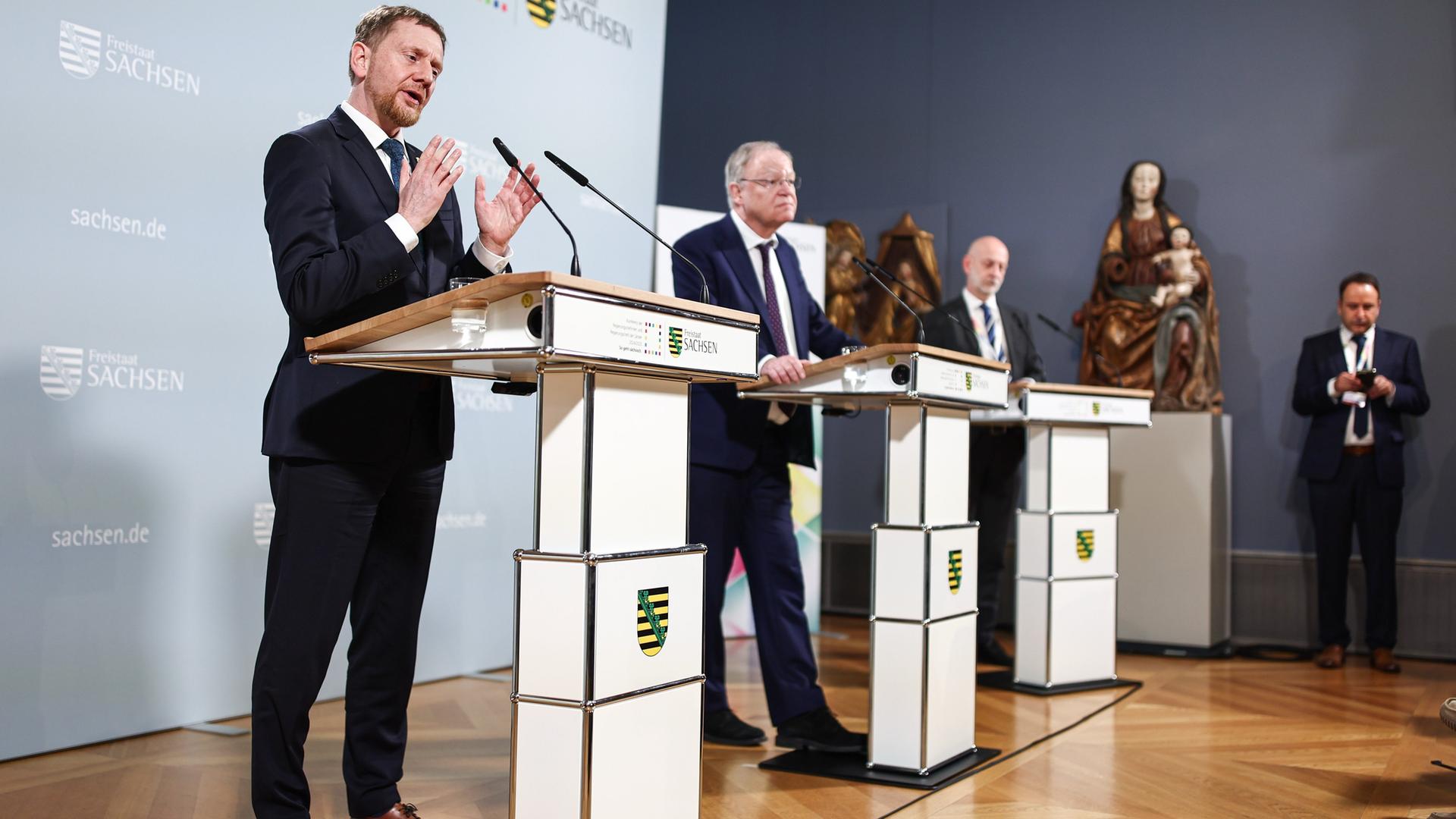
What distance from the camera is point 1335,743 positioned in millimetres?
3834

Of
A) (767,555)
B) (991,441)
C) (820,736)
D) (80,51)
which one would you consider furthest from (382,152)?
(991,441)

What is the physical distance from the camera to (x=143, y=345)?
11.6 feet

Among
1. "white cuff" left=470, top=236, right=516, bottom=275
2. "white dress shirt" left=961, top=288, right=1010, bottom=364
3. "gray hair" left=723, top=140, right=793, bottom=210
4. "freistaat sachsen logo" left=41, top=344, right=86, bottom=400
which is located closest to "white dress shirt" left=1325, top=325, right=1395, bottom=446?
"white dress shirt" left=961, top=288, right=1010, bottom=364

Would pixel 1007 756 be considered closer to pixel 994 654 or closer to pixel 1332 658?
pixel 994 654

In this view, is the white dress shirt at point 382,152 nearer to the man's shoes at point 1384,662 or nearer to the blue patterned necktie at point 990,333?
the blue patterned necktie at point 990,333

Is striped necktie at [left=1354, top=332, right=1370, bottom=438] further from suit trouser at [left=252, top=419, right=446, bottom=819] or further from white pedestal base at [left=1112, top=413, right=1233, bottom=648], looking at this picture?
suit trouser at [left=252, top=419, right=446, bottom=819]

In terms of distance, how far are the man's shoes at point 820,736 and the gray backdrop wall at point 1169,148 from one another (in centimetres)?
375

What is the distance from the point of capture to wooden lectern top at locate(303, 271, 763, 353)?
193 centimetres

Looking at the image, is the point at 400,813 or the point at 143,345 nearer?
the point at 400,813

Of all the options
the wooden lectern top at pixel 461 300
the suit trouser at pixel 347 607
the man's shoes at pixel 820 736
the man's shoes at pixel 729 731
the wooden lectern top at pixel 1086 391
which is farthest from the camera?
the wooden lectern top at pixel 1086 391

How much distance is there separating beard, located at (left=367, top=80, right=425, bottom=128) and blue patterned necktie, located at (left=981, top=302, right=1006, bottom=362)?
3.37 m

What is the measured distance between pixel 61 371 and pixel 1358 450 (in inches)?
207

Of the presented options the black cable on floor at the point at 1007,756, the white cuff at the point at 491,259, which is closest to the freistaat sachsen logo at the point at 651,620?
the white cuff at the point at 491,259

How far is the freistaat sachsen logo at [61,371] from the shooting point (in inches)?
130
